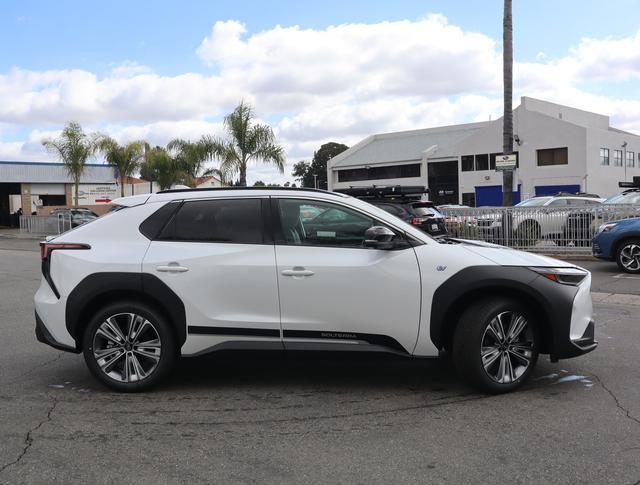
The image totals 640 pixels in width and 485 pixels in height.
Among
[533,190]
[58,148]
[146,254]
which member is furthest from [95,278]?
[533,190]

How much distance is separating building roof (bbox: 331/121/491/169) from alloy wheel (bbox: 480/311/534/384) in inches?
2173

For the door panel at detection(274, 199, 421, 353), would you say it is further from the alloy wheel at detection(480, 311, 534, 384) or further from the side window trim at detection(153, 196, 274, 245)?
the alloy wheel at detection(480, 311, 534, 384)

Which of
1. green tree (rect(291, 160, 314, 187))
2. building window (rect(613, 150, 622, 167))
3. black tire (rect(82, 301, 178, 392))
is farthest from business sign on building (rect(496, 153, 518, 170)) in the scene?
green tree (rect(291, 160, 314, 187))

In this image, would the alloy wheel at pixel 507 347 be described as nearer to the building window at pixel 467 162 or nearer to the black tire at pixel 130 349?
the black tire at pixel 130 349

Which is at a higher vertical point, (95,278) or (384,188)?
(384,188)

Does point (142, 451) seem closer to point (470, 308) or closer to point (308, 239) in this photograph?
point (308, 239)

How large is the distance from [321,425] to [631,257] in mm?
10212

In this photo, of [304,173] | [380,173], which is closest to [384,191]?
[380,173]

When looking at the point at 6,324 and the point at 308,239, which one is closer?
the point at 308,239

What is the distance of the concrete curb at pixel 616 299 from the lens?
9.46 m

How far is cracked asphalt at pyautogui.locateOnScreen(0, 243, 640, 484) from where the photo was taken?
3.65 meters

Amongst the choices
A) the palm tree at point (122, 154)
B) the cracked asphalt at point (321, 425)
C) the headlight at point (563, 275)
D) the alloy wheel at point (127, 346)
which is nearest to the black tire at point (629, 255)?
the cracked asphalt at point (321, 425)

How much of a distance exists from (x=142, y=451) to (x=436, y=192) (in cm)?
5711

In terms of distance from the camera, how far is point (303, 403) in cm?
485
